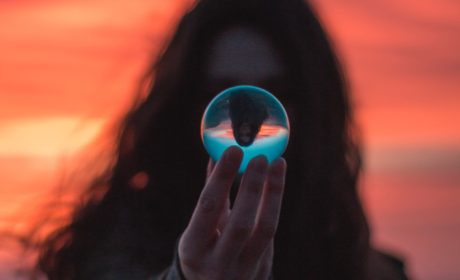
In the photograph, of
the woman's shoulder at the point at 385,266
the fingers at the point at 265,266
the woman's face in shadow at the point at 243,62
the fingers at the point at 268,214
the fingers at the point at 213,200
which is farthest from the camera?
the woman's shoulder at the point at 385,266

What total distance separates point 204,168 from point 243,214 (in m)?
1.71

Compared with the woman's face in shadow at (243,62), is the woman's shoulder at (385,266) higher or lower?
A: lower

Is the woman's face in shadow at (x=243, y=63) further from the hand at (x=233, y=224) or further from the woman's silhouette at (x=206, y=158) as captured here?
the hand at (x=233, y=224)

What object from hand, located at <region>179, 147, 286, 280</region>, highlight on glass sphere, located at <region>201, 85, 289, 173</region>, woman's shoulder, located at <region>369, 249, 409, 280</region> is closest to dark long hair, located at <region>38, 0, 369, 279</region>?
woman's shoulder, located at <region>369, 249, 409, 280</region>

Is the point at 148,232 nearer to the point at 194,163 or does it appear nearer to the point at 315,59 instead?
the point at 194,163

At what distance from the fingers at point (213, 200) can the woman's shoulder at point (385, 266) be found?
7.42 ft

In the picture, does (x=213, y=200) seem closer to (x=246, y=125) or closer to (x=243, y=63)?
(x=246, y=125)

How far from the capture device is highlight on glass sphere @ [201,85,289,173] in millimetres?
3201

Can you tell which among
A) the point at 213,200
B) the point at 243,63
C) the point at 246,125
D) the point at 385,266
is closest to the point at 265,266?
the point at 213,200

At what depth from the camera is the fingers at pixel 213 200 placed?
280cm

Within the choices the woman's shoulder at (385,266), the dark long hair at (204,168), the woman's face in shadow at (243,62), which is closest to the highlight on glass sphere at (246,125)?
the woman's face in shadow at (243,62)

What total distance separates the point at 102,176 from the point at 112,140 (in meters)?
0.26

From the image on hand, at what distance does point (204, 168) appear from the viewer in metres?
4.60

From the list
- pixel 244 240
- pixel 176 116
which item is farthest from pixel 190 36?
pixel 244 240
